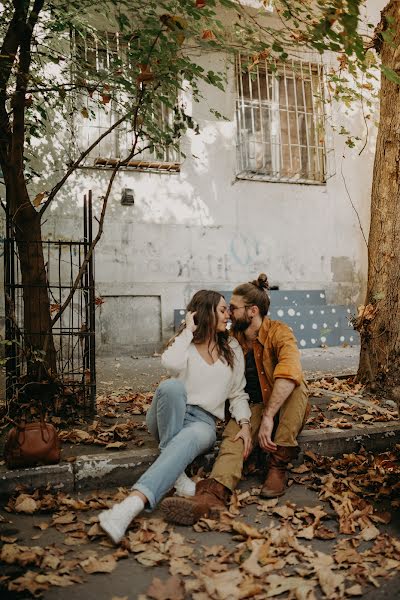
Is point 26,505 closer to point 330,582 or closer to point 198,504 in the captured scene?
point 198,504

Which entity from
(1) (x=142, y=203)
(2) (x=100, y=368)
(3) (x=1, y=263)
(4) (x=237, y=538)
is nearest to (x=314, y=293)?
(1) (x=142, y=203)

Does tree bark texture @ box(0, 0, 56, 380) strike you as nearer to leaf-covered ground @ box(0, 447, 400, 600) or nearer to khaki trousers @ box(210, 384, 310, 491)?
leaf-covered ground @ box(0, 447, 400, 600)

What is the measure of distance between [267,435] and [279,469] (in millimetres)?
297

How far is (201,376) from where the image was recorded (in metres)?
3.87

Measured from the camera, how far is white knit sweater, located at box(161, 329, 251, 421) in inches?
149

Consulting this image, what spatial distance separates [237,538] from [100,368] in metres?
5.25

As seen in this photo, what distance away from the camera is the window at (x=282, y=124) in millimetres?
10336

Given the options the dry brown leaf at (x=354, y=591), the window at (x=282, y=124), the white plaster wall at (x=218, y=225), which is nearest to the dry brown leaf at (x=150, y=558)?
the dry brown leaf at (x=354, y=591)

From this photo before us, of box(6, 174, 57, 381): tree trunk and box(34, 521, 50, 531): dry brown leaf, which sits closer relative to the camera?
box(34, 521, 50, 531): dry brown leaf

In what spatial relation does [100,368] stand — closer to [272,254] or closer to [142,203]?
[142,203]

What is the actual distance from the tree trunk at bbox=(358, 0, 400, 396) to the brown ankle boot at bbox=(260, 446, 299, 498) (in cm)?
237

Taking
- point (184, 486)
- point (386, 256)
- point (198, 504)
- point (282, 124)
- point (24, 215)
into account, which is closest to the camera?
point (198, 504)

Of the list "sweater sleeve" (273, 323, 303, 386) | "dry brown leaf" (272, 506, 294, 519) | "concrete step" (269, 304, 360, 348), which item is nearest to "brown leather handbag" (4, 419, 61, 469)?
"dry brown leaf" (272, 506, 294, 519)

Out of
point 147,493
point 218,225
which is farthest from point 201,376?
point 218,225
